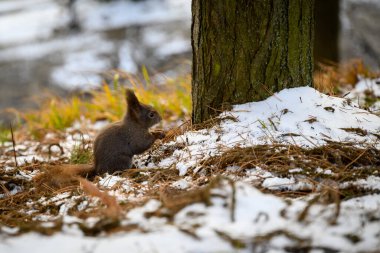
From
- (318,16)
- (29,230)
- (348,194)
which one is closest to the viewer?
(29,230)

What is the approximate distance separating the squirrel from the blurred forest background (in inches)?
154

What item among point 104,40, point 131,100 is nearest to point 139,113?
point 131,100

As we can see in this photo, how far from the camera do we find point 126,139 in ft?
11.2

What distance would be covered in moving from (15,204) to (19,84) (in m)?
7.30

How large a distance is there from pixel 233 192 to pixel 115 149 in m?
1.49

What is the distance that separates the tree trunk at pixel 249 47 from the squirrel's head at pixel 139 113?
579mm

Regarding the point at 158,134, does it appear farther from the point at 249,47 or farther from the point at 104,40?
the point at 104,40

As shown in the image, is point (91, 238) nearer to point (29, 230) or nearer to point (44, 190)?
point (29, 230)

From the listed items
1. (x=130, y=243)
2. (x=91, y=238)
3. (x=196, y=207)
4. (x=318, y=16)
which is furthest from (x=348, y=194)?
(x=318, y=16)

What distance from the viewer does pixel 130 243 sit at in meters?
1.90

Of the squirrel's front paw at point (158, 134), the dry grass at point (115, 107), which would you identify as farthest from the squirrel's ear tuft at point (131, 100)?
the dry grass at point (115, 107)

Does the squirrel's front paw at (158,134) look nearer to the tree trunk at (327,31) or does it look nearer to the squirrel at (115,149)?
the squirrel at (115,149)

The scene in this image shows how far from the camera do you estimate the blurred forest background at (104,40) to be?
8625mm

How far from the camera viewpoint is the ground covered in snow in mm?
1922
